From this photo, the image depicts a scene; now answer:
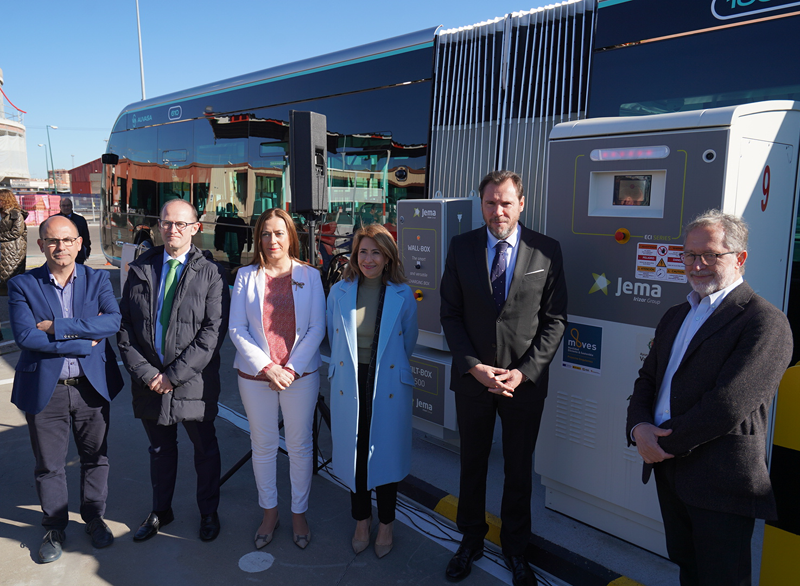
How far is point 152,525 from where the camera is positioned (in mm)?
3211

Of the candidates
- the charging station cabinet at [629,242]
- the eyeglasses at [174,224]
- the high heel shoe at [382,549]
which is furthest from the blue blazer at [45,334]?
the charging station cabinet at [629,242]

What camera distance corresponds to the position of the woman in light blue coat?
2908 mm

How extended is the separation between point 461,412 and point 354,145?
415 cm

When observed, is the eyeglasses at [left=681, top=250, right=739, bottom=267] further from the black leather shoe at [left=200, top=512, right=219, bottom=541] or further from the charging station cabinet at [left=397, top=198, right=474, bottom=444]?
the black leather shoe at [left=200, top=512, right=219, bottom=541]

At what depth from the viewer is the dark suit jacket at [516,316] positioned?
8.78ft

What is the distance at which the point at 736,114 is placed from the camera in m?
2.45

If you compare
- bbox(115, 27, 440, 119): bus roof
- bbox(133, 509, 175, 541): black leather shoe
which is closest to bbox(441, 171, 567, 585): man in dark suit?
bbox(133, 509, 175, 541): black leather shoe

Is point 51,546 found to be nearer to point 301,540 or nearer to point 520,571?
point 301,540

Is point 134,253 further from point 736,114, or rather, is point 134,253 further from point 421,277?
point 736,114

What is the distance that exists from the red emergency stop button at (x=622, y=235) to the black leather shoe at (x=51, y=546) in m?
3.31

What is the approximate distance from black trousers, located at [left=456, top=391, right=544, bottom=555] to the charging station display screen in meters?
1.06

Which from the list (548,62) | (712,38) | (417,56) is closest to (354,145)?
(417,56)

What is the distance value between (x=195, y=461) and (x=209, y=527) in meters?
0.39

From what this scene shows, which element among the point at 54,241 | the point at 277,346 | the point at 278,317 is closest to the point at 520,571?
the point at 277,346
